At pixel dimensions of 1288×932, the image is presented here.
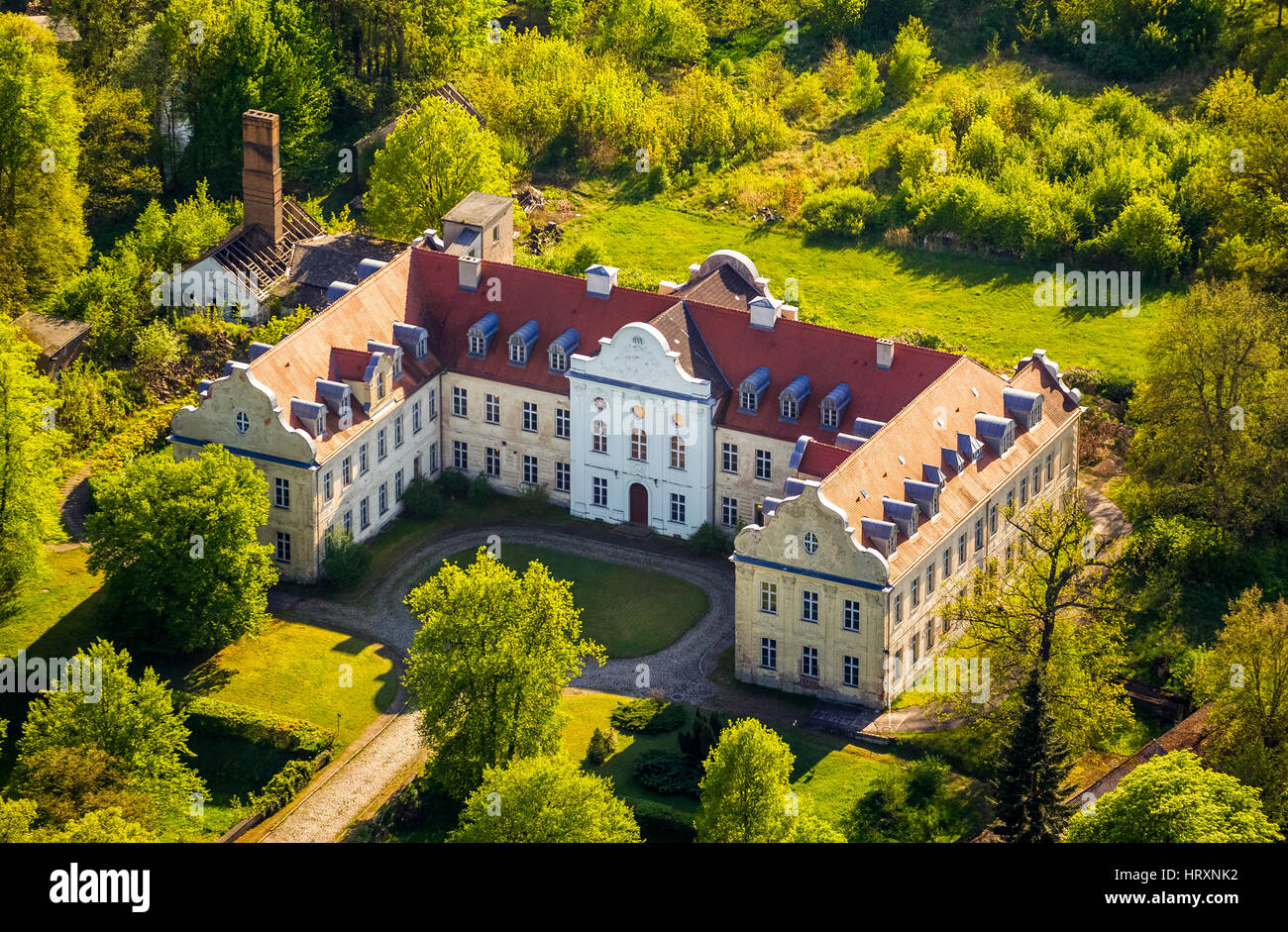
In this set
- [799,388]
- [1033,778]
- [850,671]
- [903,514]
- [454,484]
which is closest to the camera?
[1033,778]

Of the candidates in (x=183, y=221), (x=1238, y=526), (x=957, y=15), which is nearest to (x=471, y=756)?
(x=1238, y=526)

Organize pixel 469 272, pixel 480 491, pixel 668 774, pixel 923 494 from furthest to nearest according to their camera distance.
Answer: pixel 469 272
pixel 480 491
pixel 923 494
pixel 668 774

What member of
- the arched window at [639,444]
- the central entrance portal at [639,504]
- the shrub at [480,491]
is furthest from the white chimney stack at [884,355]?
the shrub at [480,491]

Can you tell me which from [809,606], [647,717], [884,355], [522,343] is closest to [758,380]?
[884,355]

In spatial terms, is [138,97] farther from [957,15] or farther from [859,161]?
[957,15]

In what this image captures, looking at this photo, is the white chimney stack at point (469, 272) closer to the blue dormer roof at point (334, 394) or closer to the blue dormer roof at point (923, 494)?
the blue dormer roof at point (334, 394)

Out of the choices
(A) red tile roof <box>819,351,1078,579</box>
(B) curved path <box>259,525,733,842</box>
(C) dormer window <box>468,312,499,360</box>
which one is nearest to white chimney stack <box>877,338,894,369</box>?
(A) red tile roof <box>819,351,1078,579</box>

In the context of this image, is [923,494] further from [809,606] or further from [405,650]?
[405,650]

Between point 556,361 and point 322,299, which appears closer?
point 556,361
